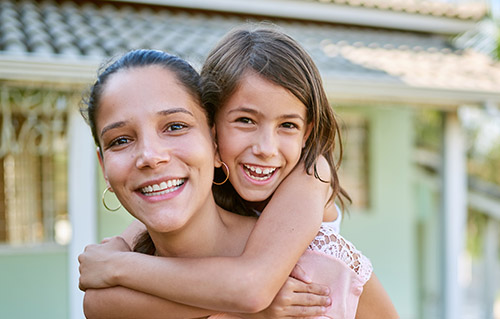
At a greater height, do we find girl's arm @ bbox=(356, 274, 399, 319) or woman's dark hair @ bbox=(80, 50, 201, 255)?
woman's dark hair @ bbox=(80, 50, 201, 255)

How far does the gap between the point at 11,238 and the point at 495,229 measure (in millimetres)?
7125

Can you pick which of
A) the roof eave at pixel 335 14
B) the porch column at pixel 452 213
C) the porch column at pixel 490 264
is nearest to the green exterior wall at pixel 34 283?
the roof eave at pixel 335 14

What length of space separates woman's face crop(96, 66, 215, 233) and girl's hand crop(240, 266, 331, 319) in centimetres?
37

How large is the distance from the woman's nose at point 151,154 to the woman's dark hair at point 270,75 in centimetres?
26

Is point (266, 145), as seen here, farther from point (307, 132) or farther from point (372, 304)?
point (372, 304)

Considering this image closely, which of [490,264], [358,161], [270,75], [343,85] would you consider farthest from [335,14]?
[270,75]

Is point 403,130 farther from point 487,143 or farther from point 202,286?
point 487,143

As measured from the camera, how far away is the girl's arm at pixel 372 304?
1.93 metres

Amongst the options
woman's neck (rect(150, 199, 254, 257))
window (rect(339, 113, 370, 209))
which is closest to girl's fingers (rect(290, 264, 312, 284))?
woman's neck (rect(150, 199, 254, 257))

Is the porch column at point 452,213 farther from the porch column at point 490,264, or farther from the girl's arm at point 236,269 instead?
the girl's arm at point 236,269

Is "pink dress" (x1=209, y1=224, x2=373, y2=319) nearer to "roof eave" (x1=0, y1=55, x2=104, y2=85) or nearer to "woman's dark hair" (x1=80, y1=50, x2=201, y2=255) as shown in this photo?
"woman's dark hair" (x1=80, y1=50, x2=201, y2=255)

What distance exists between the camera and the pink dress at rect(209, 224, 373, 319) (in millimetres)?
1722

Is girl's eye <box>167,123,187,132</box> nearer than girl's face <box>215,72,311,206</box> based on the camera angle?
Answer: Yes

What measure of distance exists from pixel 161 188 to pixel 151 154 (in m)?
0.11
